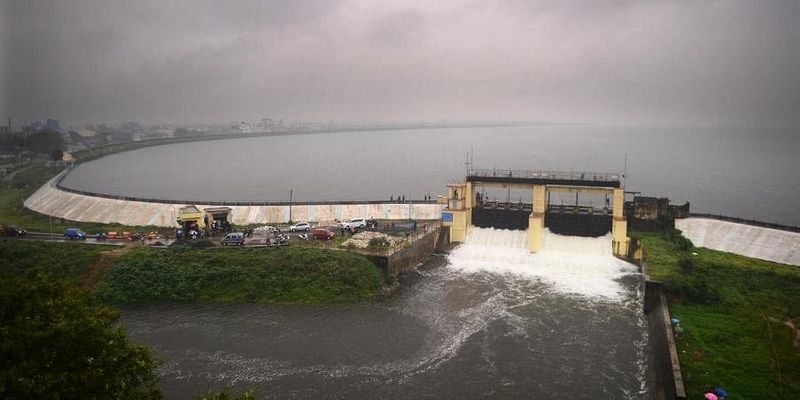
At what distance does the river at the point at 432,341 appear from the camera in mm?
23641

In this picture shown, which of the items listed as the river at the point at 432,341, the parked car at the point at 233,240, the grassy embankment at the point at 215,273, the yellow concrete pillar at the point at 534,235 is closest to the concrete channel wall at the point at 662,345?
the river at the point at 432,341

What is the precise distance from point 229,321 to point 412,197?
4860 cm

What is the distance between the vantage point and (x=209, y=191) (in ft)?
282

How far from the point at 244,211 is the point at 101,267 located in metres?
14.1

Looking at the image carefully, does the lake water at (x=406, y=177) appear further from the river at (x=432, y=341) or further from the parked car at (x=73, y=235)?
the river at (x=432, y=341)

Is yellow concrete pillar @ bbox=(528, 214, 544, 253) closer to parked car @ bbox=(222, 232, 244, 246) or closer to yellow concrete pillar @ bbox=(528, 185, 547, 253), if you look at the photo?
yellow concrete pillar @ bbox=(528, 185, 547, 253)

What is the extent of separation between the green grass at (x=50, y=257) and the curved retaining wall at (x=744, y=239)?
136 ft

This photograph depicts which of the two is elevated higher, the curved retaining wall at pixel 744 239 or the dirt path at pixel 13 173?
the dirt path at pixel 13 173

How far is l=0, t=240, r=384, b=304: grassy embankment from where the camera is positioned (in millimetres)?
33438

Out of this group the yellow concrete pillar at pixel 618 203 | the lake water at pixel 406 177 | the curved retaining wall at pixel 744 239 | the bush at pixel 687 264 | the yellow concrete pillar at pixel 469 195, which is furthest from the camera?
the lake water at pixel 406 177

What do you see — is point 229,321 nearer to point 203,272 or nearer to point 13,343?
point 203,272

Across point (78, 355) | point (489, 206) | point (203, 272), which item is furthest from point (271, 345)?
point (489, 206)

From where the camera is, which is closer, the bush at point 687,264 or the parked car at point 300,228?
the bush at point 687,264

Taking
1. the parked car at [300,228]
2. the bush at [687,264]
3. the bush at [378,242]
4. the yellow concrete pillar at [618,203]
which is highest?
the yellow concrete pillar at [618,203]
